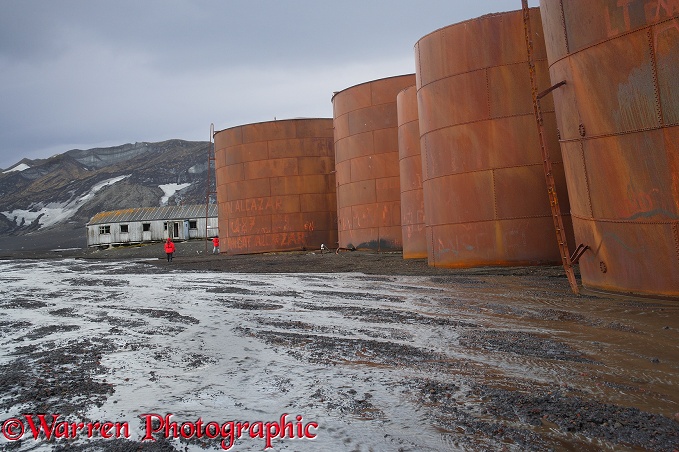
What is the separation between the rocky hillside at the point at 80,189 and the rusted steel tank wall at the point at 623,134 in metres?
61.9

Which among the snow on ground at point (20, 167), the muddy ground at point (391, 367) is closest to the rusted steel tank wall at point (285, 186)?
the muddy ground at point (391, 367)

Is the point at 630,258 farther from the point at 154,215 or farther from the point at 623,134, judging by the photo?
the point at 154,215

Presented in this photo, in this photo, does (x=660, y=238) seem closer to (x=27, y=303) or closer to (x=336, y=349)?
(x=336, y=349)

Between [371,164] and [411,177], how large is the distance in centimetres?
391

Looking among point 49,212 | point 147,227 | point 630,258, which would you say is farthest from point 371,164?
point 49,212

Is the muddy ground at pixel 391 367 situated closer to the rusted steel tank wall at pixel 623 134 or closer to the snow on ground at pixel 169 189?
the rusted steel tank wall at pixel 623 134

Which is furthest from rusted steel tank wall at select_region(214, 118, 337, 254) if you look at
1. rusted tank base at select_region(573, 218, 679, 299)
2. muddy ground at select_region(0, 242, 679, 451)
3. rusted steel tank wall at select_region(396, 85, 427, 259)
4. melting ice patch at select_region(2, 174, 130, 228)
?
melting ice patch at select_region(2, 174, 130, 228)

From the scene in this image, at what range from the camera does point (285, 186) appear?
25.8m

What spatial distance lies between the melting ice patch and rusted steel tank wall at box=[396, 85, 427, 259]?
255ft

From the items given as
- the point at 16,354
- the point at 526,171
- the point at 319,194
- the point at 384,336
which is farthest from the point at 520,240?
the point at 319,194

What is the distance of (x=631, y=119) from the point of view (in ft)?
20.2

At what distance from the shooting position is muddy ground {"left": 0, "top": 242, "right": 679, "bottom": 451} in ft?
8.77

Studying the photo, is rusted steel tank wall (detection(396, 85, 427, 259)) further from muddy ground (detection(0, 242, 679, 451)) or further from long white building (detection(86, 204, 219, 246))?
long white building (detection(86, 204, 219, 246))

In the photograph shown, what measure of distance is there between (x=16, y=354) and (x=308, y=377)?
2.88m
